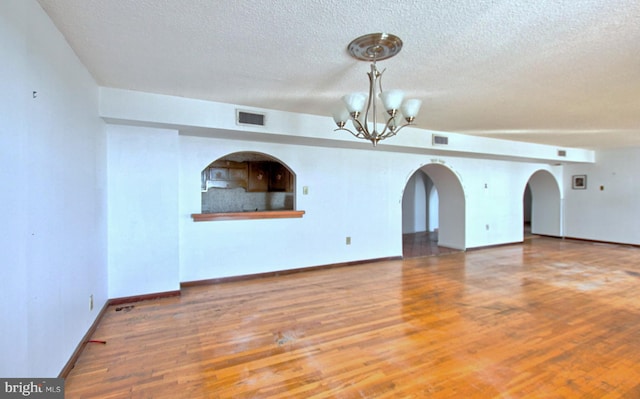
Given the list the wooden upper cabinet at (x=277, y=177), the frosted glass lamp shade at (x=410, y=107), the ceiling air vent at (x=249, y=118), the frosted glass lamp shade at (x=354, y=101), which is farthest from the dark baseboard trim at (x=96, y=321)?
the wooden upper cabinet at (x=277, y=177)

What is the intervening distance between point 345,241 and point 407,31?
352cm

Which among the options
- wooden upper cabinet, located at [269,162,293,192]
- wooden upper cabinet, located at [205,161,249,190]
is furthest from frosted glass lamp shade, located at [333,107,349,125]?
wooden upper cabinet, located at [205,161,249,190]

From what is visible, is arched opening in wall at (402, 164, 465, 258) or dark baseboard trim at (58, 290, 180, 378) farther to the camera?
arched opening in wall at (402, 164, 465, 258)

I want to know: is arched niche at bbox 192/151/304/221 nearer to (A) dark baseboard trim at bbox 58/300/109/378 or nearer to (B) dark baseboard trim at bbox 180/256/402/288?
(B) dark baseboard trim at bbox 180/256/402/288

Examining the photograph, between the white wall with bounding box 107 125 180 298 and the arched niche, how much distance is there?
2.35 metres

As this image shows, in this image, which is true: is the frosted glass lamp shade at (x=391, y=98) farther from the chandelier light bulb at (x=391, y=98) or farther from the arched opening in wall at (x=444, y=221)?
the arched opening in wall at (x=444, y=221)

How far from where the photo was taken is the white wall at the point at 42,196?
1347 millimetres

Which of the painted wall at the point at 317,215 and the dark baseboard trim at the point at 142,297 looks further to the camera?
the painted wall at the point at 317,215

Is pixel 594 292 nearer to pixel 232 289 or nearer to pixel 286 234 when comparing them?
pixel 286 234

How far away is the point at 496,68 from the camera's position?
2502mm

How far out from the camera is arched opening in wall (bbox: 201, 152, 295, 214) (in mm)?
6016

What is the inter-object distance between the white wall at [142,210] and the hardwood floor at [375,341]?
0.29 meters

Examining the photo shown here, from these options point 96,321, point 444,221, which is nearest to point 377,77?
point 96,321

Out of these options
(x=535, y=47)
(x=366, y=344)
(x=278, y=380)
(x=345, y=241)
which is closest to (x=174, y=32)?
(x=278, y=380)
